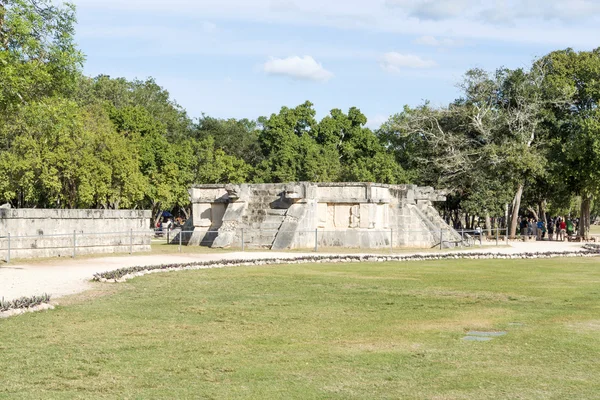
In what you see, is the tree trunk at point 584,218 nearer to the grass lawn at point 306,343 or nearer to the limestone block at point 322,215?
the limestone block at point 322,215

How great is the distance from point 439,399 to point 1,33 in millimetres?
18972

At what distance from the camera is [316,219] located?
104 feet

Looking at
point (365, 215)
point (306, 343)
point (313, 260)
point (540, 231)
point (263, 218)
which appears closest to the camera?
point (306, 343)

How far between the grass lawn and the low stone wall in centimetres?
865

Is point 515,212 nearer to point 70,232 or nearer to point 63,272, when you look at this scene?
point 70,232

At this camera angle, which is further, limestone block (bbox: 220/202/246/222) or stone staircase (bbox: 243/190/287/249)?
limestone block (bbox: 220/202/246/222)

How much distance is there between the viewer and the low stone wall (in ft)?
78.5

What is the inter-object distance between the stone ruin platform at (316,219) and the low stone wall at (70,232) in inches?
158

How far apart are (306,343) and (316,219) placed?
71.5ft

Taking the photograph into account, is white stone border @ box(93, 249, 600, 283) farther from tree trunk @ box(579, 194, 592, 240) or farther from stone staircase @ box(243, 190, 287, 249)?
tree trunk @ box(579, 194, 592, 240)

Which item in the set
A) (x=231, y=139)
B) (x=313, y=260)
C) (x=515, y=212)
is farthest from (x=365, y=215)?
(x=231, y=139)

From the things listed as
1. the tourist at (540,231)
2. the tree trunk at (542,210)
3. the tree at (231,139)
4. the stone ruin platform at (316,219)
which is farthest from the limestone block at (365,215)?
the tree at (231,139)

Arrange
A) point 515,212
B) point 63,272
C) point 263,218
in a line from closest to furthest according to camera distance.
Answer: point 63,272 < point 263,218 < point 515,212

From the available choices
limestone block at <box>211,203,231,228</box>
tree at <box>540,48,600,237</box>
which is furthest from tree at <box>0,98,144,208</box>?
tree at <box>540,48,600,237</box>
